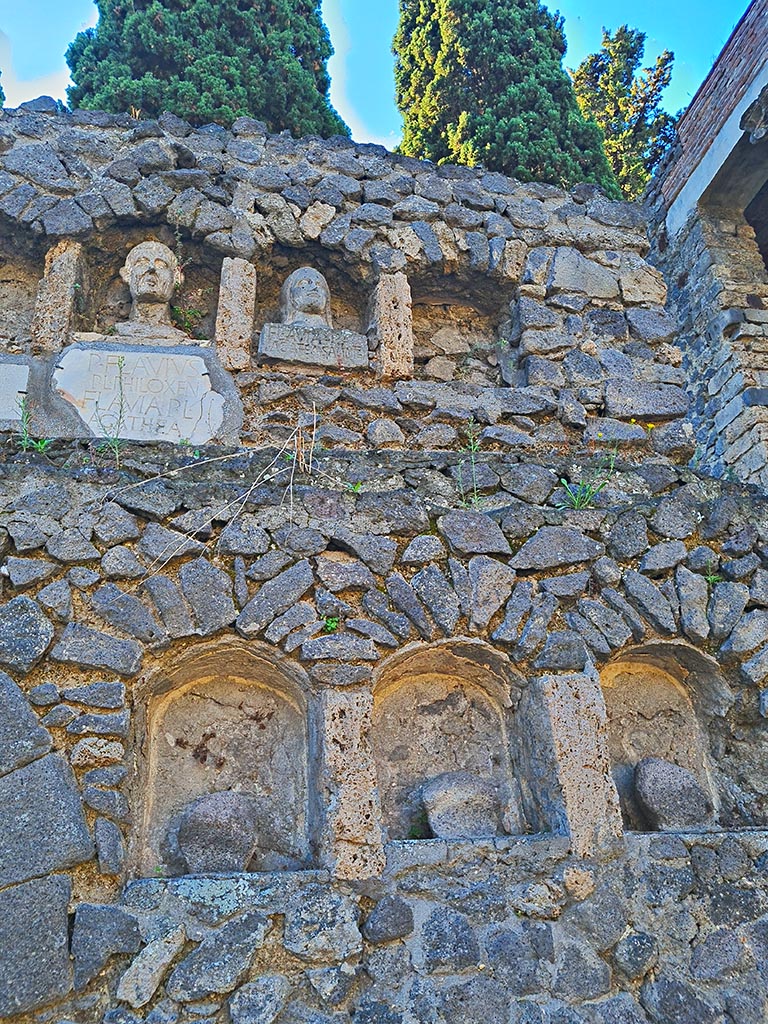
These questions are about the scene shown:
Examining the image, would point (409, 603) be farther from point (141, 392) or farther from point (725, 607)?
point (141, 392)

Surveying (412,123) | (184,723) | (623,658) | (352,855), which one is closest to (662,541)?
(623,658)

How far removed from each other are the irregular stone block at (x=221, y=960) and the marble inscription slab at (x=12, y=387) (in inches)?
103

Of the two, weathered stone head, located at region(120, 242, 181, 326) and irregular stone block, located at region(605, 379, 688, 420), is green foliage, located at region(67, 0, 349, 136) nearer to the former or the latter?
weathered stone head, located at region(120, 242, 181, 326)

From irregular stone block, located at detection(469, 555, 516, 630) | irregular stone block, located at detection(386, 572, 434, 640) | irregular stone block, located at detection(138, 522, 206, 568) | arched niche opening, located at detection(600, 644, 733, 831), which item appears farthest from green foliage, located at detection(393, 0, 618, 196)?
irregular stone block, located at detection(138, 522, 206, 568)

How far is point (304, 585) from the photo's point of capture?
3.42m

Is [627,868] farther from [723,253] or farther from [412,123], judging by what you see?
[412,123]

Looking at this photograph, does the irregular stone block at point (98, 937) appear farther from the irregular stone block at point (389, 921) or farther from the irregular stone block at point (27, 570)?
the irregular stone block at point (27, 570)

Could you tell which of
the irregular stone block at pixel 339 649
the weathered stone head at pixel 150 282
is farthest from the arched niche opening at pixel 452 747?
the weathered stone head at pixel 150 282

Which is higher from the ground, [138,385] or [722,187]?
[722,187]

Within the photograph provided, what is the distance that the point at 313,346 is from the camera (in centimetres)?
451

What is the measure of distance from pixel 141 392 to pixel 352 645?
1.81 metres

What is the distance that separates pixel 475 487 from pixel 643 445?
1.23 m

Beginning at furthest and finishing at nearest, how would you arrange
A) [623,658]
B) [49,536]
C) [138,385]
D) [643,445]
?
[643,445] → [138,385] → [623,658] → [49,536]

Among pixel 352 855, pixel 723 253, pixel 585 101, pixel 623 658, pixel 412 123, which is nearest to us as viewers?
pixel 352 855
